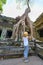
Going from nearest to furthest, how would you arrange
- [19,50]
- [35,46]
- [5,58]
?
1. [5,58]
2. [19,50]
3. [35,46]

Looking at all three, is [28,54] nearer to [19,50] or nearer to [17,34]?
[19,50]

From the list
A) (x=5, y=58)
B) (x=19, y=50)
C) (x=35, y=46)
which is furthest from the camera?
(x=35, y=46)

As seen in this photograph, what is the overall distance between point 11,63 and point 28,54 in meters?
1.62

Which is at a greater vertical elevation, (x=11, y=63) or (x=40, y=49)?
(x=40, y=49)

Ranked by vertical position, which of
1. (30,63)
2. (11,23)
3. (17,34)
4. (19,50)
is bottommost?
(30,63)

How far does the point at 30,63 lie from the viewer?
6312mm

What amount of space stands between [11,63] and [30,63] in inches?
37.2

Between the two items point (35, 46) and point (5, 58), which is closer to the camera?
point (5, 58)

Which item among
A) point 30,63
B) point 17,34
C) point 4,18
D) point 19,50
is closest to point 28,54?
point 19,50

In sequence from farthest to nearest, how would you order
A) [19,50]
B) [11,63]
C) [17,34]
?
[17,34], [19,50], [11,63]

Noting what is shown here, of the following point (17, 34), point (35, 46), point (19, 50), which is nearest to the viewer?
point (19, 50)

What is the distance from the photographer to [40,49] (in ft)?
24.4

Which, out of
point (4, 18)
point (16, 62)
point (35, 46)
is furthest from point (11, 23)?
point (16, 62)

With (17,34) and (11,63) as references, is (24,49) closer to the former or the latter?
(11,63)
